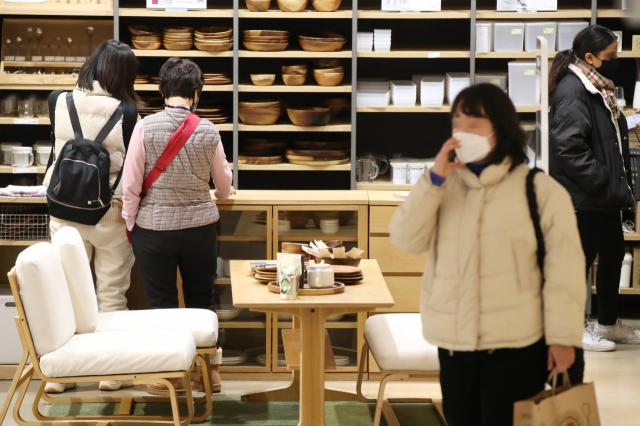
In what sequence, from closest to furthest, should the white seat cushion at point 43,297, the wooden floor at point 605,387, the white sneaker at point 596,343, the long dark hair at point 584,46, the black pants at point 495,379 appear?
the black pants at point 495,379, the white seat cushion at point 43,297, the wooden floor at point 605,387, the long dark hair at point 584,46, the white sneaker at point 596,343

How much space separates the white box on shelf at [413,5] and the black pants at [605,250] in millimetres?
1669

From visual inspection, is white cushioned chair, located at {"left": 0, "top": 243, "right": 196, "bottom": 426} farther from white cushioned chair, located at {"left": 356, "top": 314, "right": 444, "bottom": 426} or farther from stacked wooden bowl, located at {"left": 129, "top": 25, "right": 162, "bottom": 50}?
stacked wooden bowl, located at {"left": 129, "top": 25, "right": 162, "bottom": 50}

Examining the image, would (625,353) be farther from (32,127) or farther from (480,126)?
(32,127)

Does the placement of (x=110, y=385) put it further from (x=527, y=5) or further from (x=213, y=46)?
(x=527, y=5)

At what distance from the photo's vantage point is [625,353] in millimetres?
4797

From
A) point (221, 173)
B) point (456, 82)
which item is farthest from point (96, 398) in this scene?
point (456, 82)

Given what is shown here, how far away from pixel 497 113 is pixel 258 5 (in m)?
3.36

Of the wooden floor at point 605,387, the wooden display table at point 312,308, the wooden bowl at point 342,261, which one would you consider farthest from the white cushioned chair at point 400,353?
the wooden floor at point 605,387

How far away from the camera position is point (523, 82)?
17.8 feet

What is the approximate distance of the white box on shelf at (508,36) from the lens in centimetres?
539

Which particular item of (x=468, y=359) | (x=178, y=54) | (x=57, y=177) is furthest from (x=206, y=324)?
(x=178, y=54)

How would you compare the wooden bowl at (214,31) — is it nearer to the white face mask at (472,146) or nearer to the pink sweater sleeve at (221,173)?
the pink sweater sleeve at (221,173)

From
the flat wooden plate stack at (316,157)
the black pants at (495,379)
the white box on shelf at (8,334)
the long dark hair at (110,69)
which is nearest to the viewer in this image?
the black pants at (495,379)

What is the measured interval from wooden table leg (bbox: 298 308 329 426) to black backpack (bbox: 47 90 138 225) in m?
1.18
